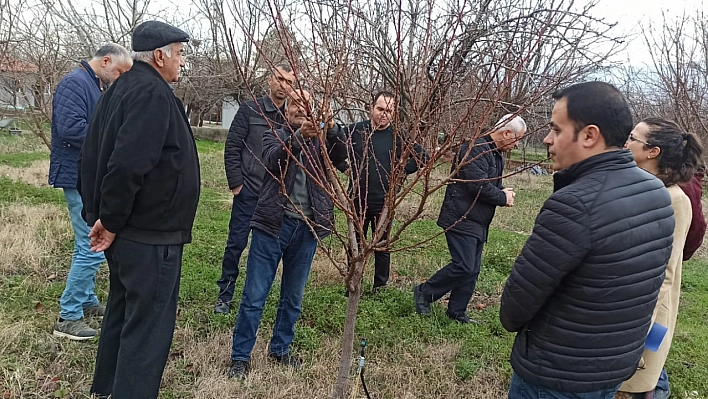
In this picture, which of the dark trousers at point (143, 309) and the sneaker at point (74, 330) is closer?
the dark trousers at point (143, 309)

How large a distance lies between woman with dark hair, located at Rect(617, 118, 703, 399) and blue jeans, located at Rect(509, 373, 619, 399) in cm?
86

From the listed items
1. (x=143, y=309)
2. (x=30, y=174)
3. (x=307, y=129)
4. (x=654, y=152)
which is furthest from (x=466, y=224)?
(x=30, y=174)

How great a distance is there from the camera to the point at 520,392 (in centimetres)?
212

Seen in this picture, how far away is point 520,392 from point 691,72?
8141mm

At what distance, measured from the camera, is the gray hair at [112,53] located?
3.83 meters

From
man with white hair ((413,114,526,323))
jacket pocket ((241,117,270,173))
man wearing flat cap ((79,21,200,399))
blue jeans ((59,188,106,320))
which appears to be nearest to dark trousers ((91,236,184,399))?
man wearing flat cap ((79,21,200,399))

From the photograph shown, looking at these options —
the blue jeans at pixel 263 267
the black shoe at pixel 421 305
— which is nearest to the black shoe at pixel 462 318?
the black shoe at pixel 421 305

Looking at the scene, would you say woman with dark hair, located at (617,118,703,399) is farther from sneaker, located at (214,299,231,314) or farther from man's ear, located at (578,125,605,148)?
sneaker, located at (214,299,231,314)

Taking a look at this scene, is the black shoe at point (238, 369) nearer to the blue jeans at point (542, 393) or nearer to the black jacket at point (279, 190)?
the black jacket at point (279, 190)

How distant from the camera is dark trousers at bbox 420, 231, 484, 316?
439cm

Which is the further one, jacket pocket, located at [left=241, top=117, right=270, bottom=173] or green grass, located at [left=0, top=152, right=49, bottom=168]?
green grass, located at [left=0, top=152, right=49, bottom=168]

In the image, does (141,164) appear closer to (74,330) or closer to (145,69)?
(145,69)

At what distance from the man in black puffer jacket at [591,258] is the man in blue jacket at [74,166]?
9.60 ft

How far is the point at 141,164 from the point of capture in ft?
7.82
